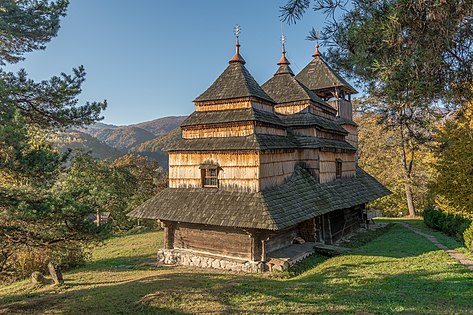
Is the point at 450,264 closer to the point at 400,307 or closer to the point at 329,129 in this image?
the point at 400,307

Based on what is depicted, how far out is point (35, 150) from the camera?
9.02 m

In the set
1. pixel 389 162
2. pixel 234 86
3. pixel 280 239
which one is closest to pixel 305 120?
pixel 234 86

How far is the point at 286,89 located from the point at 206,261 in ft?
41.5

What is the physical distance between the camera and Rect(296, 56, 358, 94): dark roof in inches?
966

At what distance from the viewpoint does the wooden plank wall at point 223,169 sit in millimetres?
14336

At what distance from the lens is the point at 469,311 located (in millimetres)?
7473

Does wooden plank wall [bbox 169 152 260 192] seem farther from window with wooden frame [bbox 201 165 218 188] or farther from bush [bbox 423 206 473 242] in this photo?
bush [bbox 423 206 473 242]

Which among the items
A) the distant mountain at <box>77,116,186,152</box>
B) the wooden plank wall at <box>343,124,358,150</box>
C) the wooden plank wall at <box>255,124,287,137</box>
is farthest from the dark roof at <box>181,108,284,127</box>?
the distant mountain at <box>77,116,186,152</box>

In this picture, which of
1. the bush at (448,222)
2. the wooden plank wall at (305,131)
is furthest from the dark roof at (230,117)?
the bush at (448,222)

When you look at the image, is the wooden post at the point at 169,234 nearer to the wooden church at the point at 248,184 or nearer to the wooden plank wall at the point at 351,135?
the wooden church at the point at 248,184

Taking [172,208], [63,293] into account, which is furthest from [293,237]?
[63,293]

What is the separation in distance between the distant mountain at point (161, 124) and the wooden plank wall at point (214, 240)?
149 meters

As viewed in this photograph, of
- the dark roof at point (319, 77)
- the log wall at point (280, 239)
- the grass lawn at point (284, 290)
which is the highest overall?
the dark roof at point (319, 77)

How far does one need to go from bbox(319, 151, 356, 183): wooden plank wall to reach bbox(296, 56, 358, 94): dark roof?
240 inches
